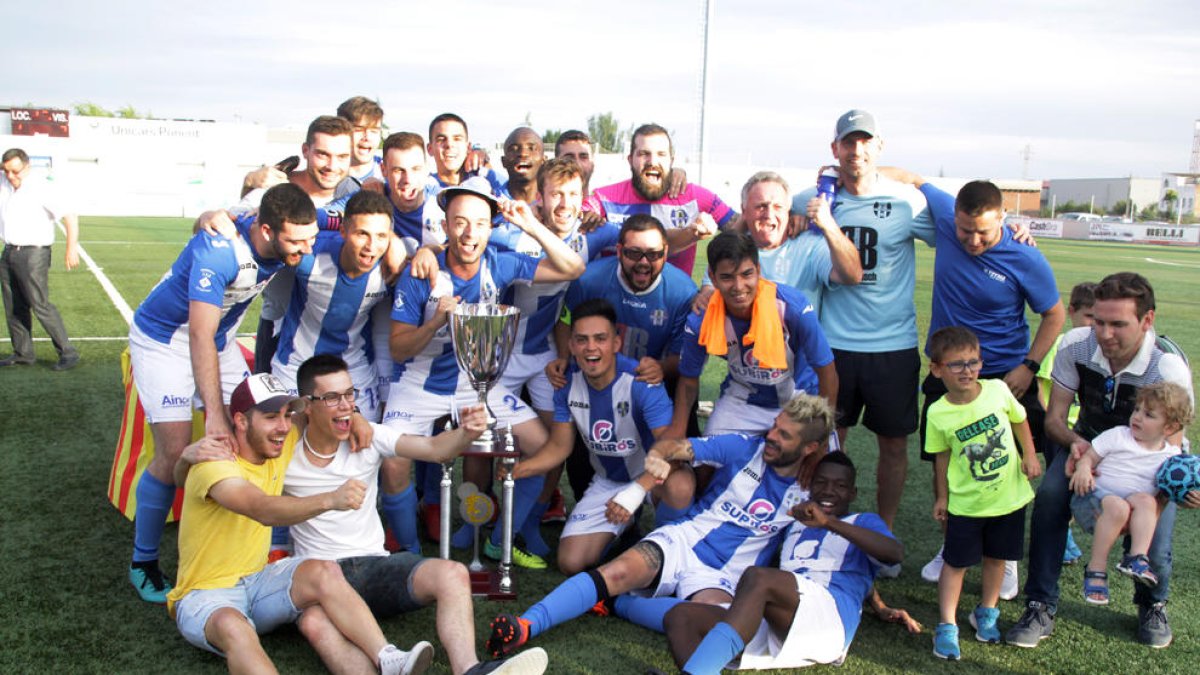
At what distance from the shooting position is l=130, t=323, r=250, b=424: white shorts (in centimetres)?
429

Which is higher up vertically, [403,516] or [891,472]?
[891,472]

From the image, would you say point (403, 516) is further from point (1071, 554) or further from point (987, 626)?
point (1071, 554)

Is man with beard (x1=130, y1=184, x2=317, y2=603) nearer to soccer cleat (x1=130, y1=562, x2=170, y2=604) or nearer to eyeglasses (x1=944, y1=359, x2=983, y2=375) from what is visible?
soccer cleat (x1=130, y1=562, x2=170, y2=604)

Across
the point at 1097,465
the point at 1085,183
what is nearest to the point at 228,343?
the point at 1097,465

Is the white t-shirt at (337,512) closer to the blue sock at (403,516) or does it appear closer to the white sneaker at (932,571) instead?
the blue sock at (403,516)

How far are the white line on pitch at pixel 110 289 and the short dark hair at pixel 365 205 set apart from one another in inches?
280

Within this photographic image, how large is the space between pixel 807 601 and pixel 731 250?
1541mm

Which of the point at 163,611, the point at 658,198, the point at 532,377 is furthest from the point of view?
the point at 658,198

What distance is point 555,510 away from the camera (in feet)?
17.4

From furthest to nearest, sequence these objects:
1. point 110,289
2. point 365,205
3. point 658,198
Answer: point 110,289
point 658,198
point 365,205

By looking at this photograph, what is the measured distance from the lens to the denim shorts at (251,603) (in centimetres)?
337

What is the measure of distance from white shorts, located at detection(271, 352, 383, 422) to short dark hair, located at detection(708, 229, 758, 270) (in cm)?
190

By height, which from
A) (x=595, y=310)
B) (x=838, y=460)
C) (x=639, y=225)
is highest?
(x=639, y=225)

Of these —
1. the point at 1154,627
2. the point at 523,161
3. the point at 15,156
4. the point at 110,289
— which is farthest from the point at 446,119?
the point at 110,289
